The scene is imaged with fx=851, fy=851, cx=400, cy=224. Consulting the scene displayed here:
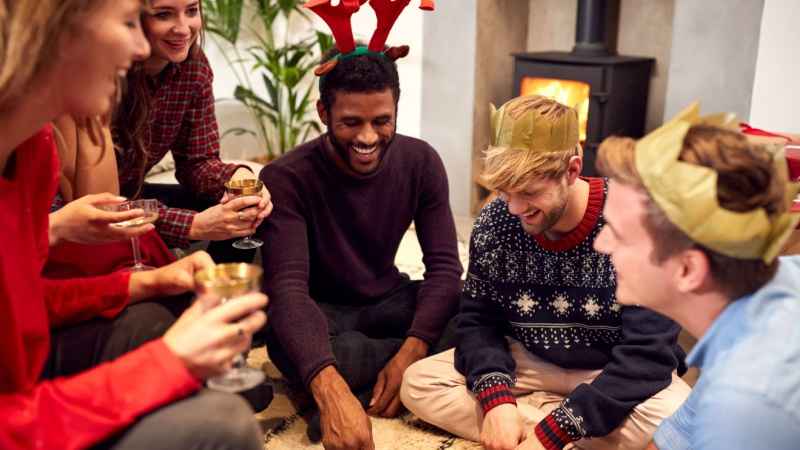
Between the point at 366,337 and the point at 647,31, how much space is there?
2.71 metres

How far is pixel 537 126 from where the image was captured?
1.87 meters

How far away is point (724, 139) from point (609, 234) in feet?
0.81

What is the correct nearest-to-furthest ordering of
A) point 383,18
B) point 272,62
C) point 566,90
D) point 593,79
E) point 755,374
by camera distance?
point 755,374 < point 383,18 < point 593,79 < point 566,90 < point 272,62

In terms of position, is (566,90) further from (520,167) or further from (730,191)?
(730,191)

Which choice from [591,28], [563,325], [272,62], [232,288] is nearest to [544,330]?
[563,325]

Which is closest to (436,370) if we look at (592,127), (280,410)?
(280,410)

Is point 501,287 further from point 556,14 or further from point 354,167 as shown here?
point 556,14

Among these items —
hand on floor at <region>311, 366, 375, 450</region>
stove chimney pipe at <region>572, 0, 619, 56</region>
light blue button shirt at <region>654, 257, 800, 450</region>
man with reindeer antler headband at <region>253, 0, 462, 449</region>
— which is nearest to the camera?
light blue button shirt at <region>654, 257, 800, 450</region>

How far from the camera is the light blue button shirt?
1.16 m

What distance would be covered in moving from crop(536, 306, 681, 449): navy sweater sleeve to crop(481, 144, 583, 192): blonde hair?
37 centimetres

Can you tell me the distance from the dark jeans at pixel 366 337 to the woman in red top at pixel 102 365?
95 centimetres

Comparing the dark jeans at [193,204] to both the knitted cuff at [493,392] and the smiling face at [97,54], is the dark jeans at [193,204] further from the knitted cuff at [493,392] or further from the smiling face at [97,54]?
the smiling face at [97,54]

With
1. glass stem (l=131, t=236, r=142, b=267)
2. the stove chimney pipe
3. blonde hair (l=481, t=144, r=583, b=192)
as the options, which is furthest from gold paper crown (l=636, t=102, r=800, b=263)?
the stove chimney pipe

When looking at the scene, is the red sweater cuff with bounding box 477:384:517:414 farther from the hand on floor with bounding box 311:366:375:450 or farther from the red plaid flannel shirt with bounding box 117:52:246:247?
the red plaid flannel shirt with bounding box 117:52:246:247
